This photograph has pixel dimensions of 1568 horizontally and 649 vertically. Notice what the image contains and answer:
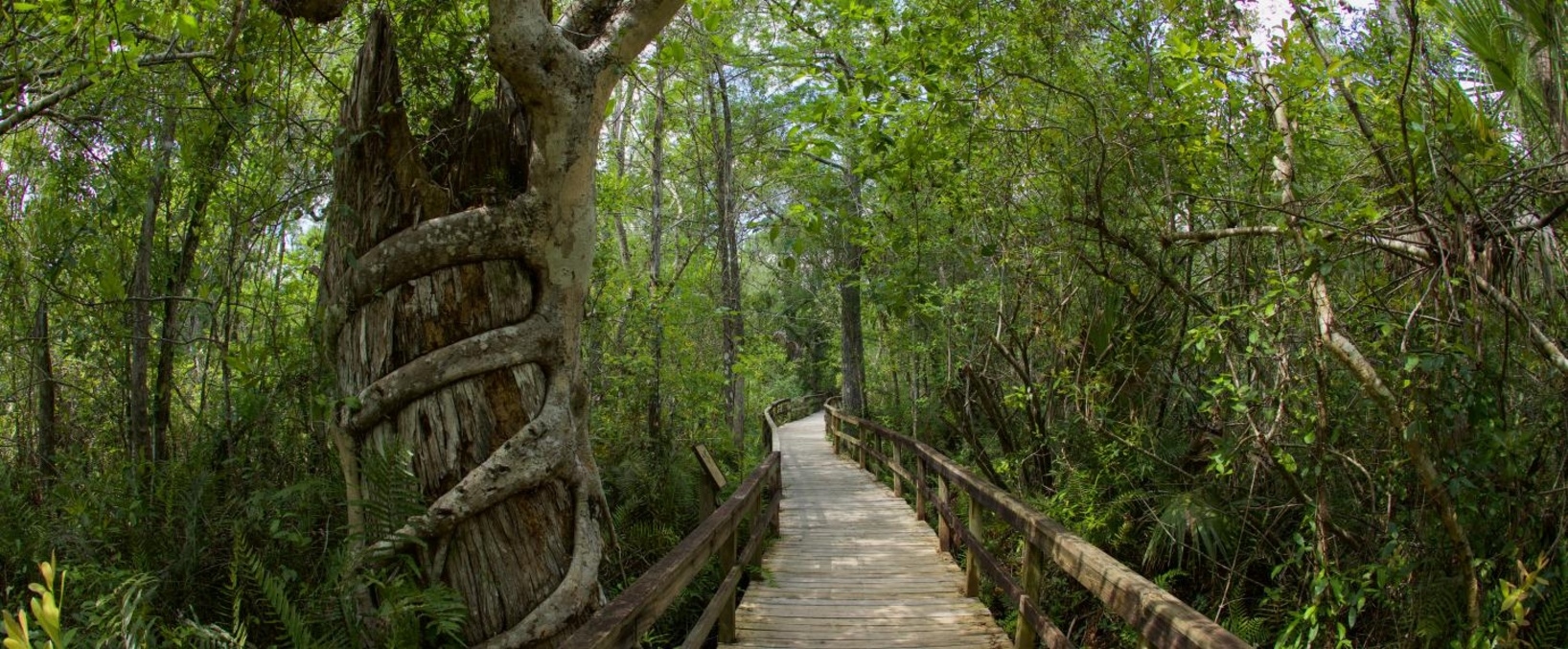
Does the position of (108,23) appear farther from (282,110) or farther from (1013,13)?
(1013,13)

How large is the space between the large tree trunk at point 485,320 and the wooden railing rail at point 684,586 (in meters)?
0.32

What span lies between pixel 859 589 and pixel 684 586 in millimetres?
2402

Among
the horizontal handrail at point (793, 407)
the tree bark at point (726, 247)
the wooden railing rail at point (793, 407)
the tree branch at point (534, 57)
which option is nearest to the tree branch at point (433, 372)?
the tree branch at point (534, 57)

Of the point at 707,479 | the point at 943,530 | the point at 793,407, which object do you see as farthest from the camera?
the point at 793,407

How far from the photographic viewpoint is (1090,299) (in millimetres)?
6816

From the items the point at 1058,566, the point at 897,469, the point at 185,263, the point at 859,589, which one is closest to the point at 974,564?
the point at 1058,566

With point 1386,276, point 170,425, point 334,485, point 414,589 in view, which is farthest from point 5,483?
point 1386,276

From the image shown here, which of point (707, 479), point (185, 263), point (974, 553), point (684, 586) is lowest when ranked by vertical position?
point (974, 553)

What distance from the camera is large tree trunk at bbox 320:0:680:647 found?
3.14 meters

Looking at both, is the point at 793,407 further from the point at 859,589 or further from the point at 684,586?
the point at 684,586

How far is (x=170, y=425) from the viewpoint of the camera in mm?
5871

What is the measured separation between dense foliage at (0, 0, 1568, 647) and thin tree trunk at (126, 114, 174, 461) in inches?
1.1

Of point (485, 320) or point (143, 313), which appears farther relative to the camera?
point (143, 313)

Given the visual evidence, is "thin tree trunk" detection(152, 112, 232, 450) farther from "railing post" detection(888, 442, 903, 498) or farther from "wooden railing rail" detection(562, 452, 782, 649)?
"railing post" detection(888, 442, 903, 498)
